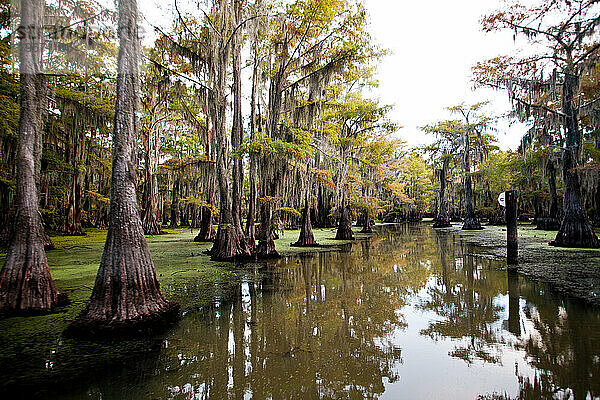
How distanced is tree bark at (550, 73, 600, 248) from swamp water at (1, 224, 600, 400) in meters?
8.02

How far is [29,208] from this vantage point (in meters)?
4.58

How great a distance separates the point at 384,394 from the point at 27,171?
5884mm

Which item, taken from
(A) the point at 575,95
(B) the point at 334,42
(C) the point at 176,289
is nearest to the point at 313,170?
(B) the point at 334,42

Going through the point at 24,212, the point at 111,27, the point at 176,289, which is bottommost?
the point at 176,289

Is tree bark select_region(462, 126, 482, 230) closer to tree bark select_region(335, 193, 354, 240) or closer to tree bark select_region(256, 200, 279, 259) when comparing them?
tree bark select_region(335, 193, 354, 240)

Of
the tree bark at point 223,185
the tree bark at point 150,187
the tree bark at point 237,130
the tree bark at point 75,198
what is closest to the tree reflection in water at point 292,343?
the tree bark at point 223,185

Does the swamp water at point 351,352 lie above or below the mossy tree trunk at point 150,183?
below

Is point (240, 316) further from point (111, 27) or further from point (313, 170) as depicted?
point (313, 170)

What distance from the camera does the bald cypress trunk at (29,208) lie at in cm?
424

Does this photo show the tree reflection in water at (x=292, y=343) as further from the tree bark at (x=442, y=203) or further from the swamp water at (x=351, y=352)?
the tree bark at (x=442, y=203)

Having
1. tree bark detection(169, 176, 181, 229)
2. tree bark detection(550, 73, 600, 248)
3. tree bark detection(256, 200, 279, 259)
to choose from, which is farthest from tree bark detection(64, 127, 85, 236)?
tree bark detection(550, 73, 600, 248)

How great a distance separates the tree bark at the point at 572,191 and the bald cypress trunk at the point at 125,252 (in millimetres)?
13910

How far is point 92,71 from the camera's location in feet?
Result: 29.0

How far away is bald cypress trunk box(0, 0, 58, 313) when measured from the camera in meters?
4.24
